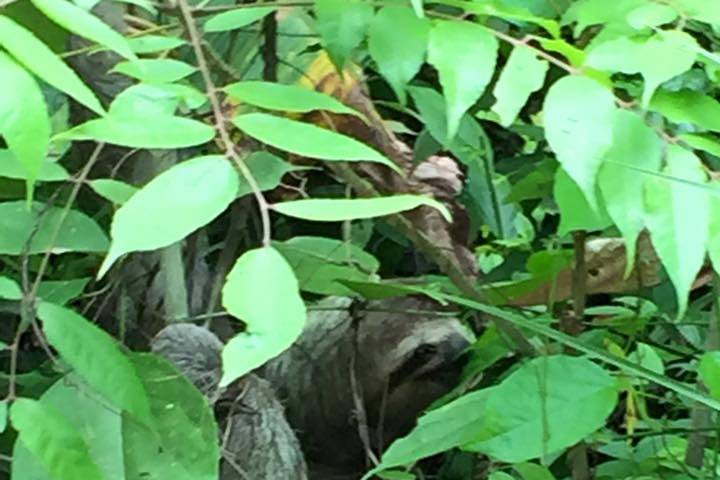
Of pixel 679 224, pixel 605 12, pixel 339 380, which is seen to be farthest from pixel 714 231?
pixel 339 380

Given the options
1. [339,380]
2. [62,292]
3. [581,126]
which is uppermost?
[581,126]

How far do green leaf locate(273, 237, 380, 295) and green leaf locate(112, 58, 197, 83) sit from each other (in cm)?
21

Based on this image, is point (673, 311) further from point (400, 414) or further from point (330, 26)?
point (330, 26)

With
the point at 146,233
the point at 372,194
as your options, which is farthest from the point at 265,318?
the point at 372,194

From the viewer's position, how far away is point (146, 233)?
40 centimetres

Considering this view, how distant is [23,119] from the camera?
37cm

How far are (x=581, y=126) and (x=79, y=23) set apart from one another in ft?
0.67

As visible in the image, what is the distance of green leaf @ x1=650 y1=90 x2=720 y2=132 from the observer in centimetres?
51

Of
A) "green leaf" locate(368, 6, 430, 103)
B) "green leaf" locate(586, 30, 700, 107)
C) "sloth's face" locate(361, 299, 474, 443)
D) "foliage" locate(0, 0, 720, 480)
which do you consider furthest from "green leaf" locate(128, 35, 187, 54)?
"sloth's face" locate(361, 299, 474, 443)

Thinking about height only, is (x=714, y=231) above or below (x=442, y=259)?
above

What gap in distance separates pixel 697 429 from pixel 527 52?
0.28 meters

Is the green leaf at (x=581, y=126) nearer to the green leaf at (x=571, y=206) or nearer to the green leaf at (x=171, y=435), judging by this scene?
the green leaf at (x=571, y=206)

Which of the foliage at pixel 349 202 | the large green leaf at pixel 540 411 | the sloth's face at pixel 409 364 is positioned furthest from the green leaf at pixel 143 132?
the sloth's face at pixel 409 364

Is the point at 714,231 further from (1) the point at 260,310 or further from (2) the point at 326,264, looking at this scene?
(2) the point at 326,264
